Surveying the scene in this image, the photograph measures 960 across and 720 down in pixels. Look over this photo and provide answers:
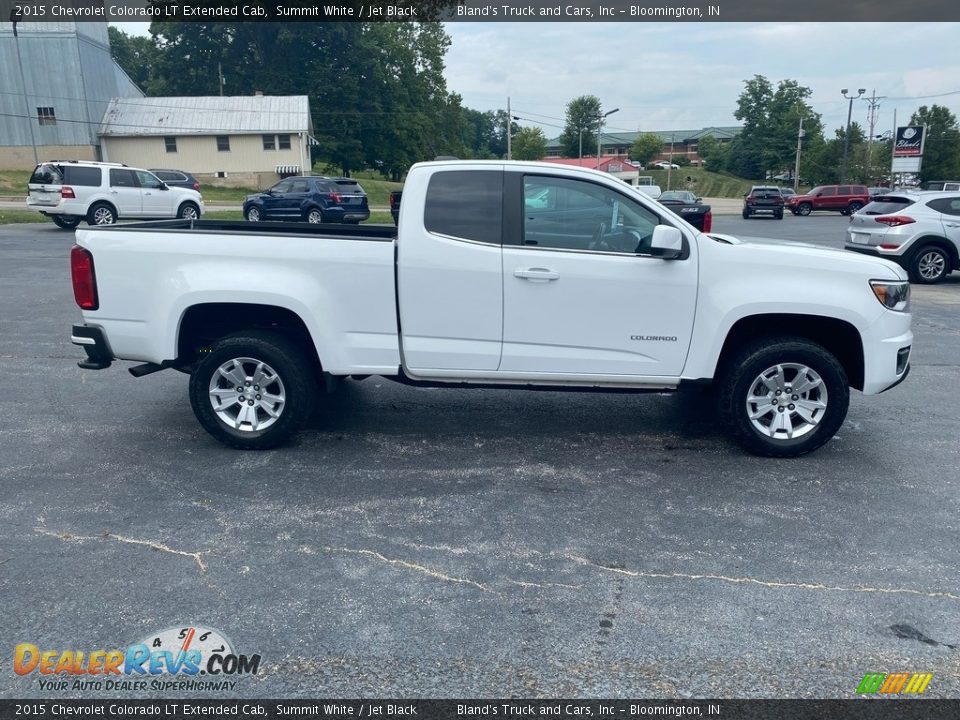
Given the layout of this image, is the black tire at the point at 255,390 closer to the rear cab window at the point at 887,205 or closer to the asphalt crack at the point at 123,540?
the asphalt crack at the point at 123,540

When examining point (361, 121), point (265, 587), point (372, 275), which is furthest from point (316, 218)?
point (361, 121)

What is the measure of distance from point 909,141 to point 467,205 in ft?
163

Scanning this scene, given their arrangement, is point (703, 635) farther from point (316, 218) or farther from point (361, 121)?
point (361, 121)

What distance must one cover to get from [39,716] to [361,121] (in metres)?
61.9

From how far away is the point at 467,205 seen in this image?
541cm

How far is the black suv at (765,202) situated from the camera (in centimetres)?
3791

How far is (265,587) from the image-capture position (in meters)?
3.82

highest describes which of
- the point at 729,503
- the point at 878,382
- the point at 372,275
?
the point at 372,275

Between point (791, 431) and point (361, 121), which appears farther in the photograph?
point (361, 121)

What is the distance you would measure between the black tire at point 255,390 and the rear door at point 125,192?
786 inches

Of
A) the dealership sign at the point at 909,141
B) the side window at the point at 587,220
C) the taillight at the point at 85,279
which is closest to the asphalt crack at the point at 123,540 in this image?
the taillight at the point at 85,279

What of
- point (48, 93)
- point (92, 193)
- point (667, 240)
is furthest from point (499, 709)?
point (48, 93)

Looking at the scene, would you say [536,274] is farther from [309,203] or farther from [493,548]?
[309,203]

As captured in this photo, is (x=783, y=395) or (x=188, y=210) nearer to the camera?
(x=783, y=395)
